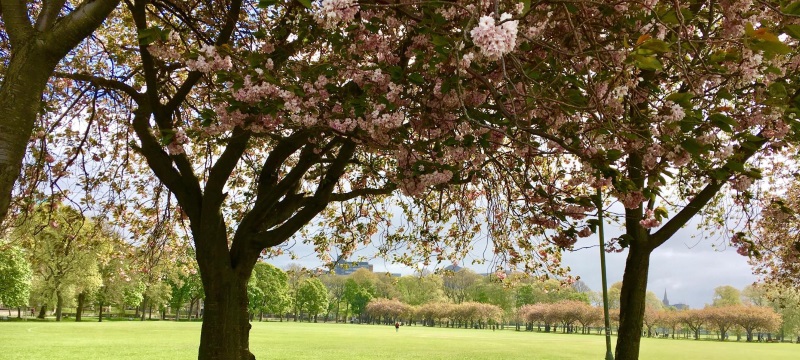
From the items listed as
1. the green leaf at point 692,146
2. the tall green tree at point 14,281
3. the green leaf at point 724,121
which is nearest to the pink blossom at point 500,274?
the green leaf at point 692,146

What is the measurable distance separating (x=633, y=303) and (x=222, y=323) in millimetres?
5396

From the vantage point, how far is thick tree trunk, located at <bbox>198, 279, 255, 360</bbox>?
20.5ft

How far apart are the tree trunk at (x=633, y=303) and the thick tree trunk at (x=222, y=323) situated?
498cm

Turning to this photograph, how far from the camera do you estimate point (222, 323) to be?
6285 millimetres

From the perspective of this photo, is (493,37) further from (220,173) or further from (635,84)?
(220,173)

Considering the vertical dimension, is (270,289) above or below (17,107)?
below

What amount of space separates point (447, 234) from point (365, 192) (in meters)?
3.18

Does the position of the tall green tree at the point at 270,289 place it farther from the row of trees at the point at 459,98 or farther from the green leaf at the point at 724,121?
the green leaf at the point at 724,121

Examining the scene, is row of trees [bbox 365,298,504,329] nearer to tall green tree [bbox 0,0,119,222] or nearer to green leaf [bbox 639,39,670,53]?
tall green tree [bbox 0,0,119,222]

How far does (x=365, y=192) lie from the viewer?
7.54 meters

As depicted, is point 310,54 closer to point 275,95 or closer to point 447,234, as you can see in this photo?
point 275,95

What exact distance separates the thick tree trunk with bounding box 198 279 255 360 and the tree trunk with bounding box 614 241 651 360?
4.98m

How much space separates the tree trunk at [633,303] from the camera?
670 cm

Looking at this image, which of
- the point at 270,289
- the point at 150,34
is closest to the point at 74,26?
the point at 150,34
